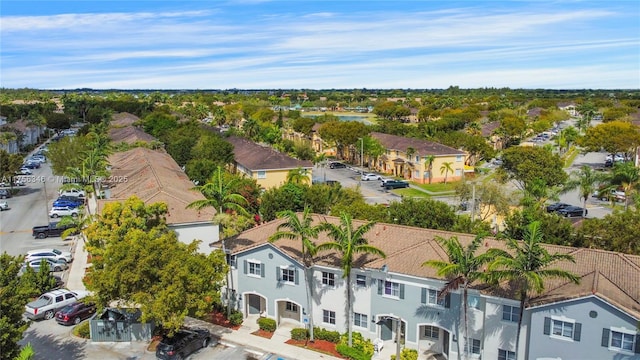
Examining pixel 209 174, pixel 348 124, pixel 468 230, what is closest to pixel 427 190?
pixel 348 124

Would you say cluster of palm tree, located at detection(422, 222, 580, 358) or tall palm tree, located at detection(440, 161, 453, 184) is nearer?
cluster of palm tree, located at detection(422, 222, 580, 358)

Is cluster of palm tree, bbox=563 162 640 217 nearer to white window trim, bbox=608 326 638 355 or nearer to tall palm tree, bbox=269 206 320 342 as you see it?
white window trim, bbox=608 326 638 355

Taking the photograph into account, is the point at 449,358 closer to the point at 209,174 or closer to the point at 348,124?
the point at 209,174

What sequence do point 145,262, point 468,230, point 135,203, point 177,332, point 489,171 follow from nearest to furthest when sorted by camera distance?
1. point 145,262
2. point 177,332
3. point 135,203
4. point 468,230
5. point 489,171

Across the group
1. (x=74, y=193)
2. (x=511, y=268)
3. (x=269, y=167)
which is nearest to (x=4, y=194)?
(x=74, y=193)

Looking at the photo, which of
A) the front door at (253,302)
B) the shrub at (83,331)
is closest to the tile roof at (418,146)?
the front door at (253,302)

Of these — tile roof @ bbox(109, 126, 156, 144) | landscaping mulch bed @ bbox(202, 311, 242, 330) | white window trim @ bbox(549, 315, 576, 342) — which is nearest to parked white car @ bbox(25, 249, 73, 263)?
landscaping mulch bed @ bbox(202, 311, 242, 330)
